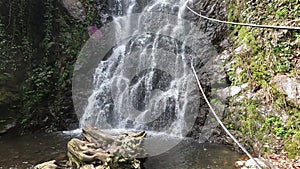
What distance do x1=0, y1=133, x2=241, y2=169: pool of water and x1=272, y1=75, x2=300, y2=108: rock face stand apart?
1556mm

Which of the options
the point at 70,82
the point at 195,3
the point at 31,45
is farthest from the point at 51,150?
the point at 195,3

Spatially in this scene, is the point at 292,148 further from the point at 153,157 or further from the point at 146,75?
the point at 146,75

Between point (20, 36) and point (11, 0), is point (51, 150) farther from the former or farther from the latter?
point (11, 0)

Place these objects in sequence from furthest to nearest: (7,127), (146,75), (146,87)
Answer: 1. (146,75)
2. (146,87)
3. (7,127)

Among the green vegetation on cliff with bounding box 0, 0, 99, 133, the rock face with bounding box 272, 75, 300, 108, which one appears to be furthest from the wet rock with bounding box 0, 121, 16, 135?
the rock face with bounding box 272, 75, 300, 108

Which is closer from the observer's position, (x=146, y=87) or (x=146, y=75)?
(x=146, y=87)

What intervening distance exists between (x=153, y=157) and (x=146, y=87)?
3.09 meters

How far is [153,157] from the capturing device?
573 cm

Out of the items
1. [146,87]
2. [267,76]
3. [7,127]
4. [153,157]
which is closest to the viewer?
[153,157]

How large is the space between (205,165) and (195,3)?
573 centimetres

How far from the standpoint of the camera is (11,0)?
Answer: 8.52 m

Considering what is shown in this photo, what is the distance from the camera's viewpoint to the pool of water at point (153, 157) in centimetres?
534

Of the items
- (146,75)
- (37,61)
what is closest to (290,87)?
(146,75)

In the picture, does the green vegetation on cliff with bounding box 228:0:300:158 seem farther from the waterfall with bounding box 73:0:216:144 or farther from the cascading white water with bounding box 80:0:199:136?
the cascading white water with bounding box 80:0:199:136
